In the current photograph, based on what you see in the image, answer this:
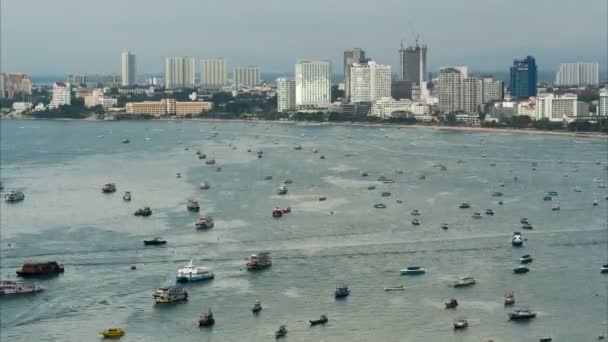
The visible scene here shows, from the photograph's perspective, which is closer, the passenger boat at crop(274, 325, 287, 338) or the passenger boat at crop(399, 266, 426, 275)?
the passenger boat at crop(274, 325, 287, 338)

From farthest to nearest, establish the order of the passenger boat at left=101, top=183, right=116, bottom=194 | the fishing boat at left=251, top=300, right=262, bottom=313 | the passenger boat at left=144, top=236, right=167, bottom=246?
the passenger boat at left=101, top=183, right=116, bottom=194 → the passenger boat at left=144, top=236, right=167, bottom=246 → the fishing boat at left=251, top=300, right=262, bottom=313

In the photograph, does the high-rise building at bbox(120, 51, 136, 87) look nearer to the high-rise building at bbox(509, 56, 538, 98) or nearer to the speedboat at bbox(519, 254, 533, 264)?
the high-rise building at bbox(509, 56, 538, 98)

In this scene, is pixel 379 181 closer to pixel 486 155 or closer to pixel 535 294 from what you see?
pixel 486 155

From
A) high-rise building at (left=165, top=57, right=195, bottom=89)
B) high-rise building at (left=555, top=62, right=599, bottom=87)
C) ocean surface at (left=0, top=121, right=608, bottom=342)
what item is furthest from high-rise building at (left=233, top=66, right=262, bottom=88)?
ocean surface at (left=0, top=121, right=608, bottom=342)

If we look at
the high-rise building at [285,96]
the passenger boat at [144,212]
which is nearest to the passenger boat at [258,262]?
the passenger boat at [144,212]

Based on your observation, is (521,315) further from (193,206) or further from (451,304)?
(193,206)

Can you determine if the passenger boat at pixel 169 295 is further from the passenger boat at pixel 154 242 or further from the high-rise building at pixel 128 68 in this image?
the high-rise building at pixel 128 68

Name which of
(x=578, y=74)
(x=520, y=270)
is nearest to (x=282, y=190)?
(x=520, y=270)
